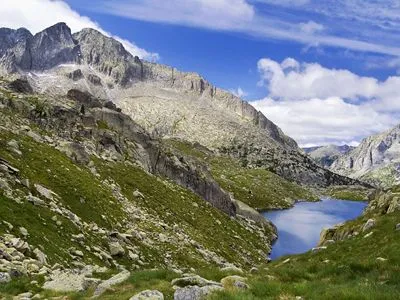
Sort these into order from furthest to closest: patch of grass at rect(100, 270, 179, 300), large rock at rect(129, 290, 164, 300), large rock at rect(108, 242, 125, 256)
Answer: large rock at rect(108, 242, 125, 256)
patch of grass at rect(100, 270, 179, 300)
large rock at rect(129, 290, 164, 300)

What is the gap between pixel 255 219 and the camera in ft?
399

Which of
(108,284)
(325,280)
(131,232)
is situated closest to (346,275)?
(325,280)

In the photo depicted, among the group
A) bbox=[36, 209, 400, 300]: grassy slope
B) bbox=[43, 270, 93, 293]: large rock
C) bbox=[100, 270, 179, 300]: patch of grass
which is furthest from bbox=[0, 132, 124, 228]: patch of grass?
bbox=[36, 209, 400, 300]: grassy slope

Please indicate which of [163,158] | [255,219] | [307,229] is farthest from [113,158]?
[307,229]

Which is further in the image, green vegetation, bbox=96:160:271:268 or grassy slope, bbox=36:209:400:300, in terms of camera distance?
green vegetation, bbox=96:160:271:268

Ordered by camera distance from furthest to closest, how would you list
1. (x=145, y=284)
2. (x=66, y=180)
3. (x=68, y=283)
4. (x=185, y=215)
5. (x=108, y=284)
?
1. (x=185, y=215)
2. (x=66, y=180)
3. (x=68, y=283)
4. (x=108, y=284)
5. (x=145, y=284)

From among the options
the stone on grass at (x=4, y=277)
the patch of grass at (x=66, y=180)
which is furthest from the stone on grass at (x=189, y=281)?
the patch of grass at (x=66, y=180)

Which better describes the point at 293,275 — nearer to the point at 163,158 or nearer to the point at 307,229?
the point at 163,158

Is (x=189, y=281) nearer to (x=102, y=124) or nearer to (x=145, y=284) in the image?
(x=145, y=284)

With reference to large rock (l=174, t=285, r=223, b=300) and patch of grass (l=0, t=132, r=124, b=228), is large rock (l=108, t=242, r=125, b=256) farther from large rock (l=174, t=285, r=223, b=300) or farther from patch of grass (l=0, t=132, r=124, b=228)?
large rock (l=174, t=285, r=223, b=300)

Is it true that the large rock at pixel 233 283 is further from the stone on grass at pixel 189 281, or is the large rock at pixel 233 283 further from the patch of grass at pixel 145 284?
the patch of grass at pixel 145 284

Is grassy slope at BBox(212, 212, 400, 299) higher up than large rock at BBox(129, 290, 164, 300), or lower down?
higher up

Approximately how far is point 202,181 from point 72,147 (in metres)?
44.4

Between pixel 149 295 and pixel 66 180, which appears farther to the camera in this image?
pixel 66 180
